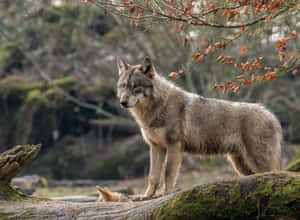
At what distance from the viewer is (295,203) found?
248 cm

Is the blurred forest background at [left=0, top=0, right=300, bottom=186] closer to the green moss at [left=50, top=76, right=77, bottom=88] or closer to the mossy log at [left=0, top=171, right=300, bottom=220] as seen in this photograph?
the green moss at [left=50, top=76, right=77, bottom=88]

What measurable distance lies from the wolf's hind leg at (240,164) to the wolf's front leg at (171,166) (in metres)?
Answer: 1.15

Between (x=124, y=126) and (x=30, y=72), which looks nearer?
(x=124, y=126)

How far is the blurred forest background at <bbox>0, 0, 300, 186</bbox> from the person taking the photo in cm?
1289

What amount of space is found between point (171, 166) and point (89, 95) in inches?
348

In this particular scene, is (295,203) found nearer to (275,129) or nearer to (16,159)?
(16,159)

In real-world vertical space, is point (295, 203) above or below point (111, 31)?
below

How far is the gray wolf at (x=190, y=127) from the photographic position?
19.2ft

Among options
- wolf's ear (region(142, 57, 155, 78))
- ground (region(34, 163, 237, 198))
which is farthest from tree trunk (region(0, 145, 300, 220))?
ground (region(34, 163, 237, 198))

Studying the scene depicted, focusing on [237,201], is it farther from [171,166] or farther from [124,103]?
[124,103]

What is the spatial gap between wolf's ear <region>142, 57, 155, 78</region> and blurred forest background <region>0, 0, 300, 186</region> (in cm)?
616

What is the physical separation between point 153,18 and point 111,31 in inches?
506

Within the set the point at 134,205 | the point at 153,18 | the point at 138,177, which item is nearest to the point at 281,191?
the point at 134,205

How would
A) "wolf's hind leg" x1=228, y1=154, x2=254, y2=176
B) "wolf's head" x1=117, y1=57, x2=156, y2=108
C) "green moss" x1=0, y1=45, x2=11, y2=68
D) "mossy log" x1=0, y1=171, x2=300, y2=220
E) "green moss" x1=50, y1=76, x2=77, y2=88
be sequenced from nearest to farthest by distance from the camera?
"mossy log" x1=0, y1=171, x2=300, y2=220, "wolf's head" x1=117, y1=57, x2=156, y2=108, "wolf's hind leg" x1=228, y1=154, x2=254, y2=176, "green moss" x1=50, y1=76, x2=77, y2=88, "green moss" x1=0, y1=45, x2=11, y2=68
